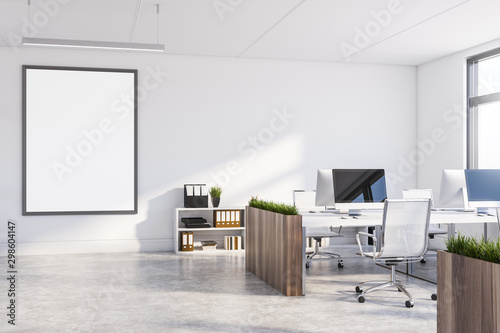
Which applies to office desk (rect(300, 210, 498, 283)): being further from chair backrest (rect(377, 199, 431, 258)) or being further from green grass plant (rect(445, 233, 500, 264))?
green grass plant (rect(445, 233, 500, 264))

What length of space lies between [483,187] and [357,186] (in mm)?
1346

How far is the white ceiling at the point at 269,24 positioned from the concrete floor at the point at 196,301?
3.00m

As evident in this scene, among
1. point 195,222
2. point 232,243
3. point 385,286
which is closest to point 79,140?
point 195,222

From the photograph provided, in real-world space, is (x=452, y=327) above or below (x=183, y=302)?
above

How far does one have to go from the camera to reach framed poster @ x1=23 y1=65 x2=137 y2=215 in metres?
7.31

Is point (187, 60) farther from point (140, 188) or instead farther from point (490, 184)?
point (490, 184)

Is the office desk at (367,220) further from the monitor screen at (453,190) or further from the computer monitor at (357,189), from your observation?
the monitor screen at (453,190)

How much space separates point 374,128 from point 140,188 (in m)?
4.03

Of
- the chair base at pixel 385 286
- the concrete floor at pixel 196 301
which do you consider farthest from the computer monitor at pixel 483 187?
the chair base at pixel 385 286

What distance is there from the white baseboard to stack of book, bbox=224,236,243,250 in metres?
0.84

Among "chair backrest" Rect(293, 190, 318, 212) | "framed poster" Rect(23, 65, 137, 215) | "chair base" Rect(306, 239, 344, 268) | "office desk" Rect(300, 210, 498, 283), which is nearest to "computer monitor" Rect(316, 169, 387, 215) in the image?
"office desk" Rect(300, 210, 498, 283)

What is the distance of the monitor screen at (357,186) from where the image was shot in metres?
5.38

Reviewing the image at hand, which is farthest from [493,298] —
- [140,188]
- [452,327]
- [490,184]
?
[140,188]

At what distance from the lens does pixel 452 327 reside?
8.32 ft
